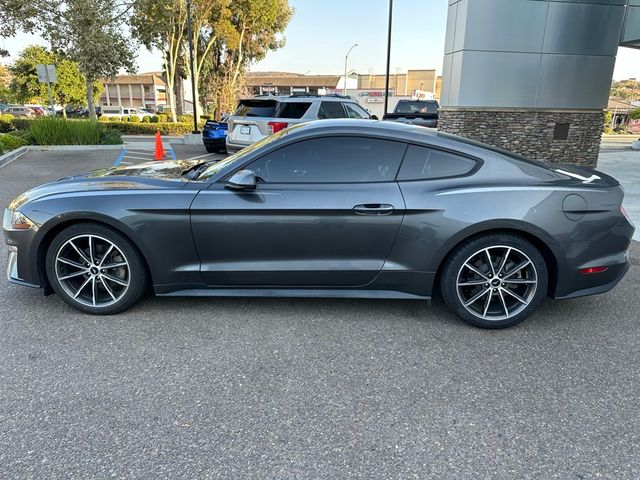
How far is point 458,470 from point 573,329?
6.26 feet

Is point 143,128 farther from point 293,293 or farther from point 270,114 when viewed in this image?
point 293,293

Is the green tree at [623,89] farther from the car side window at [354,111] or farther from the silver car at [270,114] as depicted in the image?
the silver car at [270,114]

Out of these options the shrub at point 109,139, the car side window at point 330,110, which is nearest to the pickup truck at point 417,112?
the car side window at point 330,110

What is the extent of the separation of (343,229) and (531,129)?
9812mm

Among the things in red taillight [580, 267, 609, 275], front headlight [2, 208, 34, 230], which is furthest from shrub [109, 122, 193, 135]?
red taillight [580, 267, 609, 275]

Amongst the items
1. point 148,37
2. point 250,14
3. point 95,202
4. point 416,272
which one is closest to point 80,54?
point 148,37

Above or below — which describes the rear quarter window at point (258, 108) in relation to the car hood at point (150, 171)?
above

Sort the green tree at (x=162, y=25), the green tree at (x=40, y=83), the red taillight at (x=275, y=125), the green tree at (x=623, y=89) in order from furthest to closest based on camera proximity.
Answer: the green tree at (x=623, y=89), the green tree at (x=40, y=83), the green tree at (x=162, y=25), the red taillight at (x=275, y=125)

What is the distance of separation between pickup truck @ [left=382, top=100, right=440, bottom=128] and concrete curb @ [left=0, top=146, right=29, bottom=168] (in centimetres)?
1136

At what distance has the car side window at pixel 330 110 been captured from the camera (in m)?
10.4

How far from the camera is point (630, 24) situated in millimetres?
10625

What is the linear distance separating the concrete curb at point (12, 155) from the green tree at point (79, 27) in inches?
241

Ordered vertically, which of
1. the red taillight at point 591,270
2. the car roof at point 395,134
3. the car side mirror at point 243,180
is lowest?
the red taillight at point 591,270

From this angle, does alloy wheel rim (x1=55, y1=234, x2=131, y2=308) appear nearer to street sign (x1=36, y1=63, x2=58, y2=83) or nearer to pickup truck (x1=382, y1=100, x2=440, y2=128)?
pickup truck (x1=382, y1=100, x2=440, y2=128)
